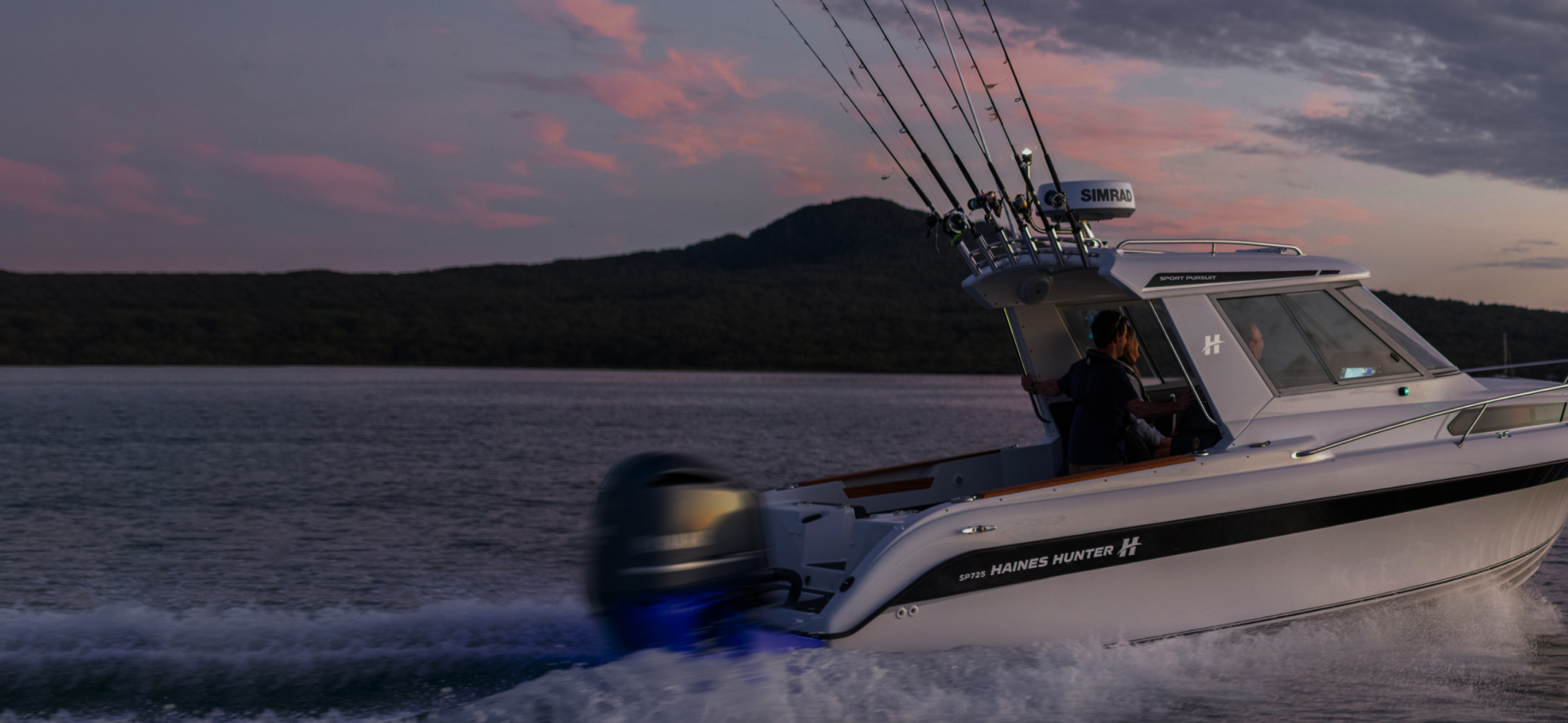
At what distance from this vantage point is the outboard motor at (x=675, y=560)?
15.2 feet

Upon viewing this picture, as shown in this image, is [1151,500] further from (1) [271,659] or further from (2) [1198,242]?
(1) [271,659]

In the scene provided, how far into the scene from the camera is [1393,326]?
22.0 ft

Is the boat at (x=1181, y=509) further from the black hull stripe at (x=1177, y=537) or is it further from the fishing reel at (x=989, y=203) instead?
the fishing reel at (x=989, y=203)

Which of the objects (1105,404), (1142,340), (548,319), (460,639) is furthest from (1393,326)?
(548,319)

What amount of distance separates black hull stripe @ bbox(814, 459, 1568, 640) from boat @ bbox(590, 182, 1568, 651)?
0.04ft

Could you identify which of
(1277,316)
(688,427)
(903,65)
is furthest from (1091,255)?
(688,427)

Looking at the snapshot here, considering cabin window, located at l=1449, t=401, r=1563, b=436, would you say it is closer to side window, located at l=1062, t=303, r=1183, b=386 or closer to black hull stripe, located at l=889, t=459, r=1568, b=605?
black hull stripe, located at l=889, t=459, r=1568, b=605

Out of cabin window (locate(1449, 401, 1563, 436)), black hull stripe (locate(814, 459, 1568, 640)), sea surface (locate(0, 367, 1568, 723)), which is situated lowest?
sea surface (locate(0, 367, 1568, 723))

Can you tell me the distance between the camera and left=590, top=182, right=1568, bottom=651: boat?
479cm

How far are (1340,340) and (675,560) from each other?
A: 4.26 m

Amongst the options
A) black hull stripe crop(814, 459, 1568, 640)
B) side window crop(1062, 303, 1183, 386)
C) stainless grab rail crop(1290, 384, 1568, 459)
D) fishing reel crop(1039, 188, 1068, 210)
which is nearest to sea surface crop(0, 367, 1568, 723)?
black hull stripe crop(814, 459, 1568, 640)

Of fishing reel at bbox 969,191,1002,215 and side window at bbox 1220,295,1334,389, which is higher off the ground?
fishing reel at bbox 969,191,1002,215

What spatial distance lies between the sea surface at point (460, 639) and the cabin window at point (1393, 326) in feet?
4.92

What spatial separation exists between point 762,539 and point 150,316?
148594 mm
